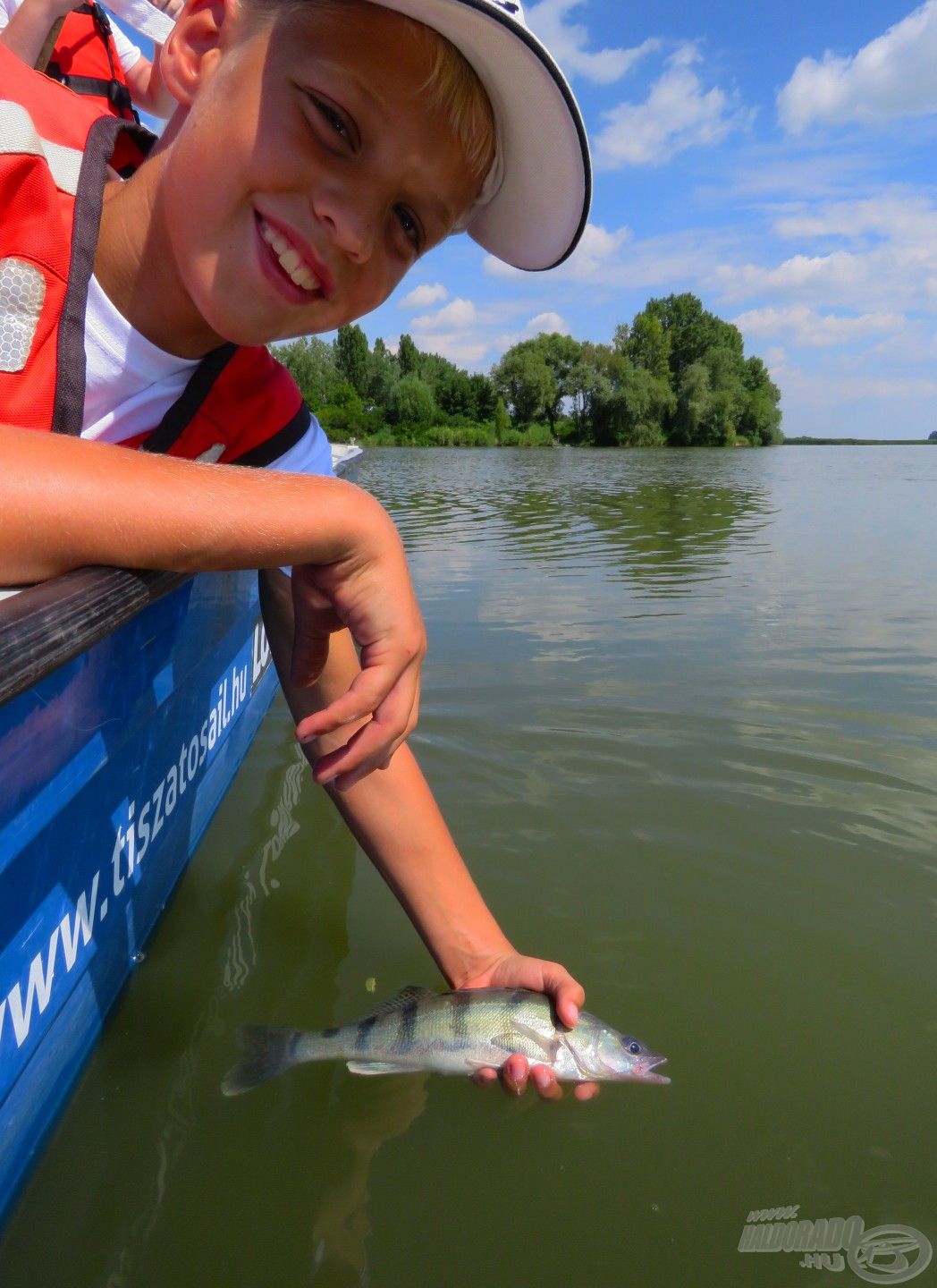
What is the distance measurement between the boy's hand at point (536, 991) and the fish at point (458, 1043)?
0.08 ft

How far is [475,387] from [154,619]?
7998 centimetres

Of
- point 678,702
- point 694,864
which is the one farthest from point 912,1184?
point 678,702

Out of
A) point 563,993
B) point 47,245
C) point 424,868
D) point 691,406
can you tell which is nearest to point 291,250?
point 47,245

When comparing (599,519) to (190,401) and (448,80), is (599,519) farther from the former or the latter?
(448,80)

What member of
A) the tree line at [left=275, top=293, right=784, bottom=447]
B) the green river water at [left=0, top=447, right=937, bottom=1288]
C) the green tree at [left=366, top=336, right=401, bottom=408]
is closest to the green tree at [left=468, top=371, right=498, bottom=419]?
the tree line at [left=275, top=293, right=784, bottom=447]

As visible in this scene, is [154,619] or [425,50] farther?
[154,619]

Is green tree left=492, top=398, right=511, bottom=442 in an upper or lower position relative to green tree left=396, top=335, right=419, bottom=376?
lower

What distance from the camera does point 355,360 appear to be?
79.9 m

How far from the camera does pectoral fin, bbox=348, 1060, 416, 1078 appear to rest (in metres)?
2.10

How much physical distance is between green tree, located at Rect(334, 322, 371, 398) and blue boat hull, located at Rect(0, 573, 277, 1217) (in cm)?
7979

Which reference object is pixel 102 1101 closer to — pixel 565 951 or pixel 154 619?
pixel 154 619

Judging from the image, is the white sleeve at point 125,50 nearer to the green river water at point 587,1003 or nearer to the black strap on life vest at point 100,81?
the black strap on life vest at point 100,81

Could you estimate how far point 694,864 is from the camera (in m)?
3.19

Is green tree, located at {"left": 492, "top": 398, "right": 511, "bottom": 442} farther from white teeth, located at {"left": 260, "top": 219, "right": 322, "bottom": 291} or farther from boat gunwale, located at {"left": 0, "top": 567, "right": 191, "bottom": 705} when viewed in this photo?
boat gunwale, located at {"left": 0, "top": 567, "right": 191, "bottom": 705}
